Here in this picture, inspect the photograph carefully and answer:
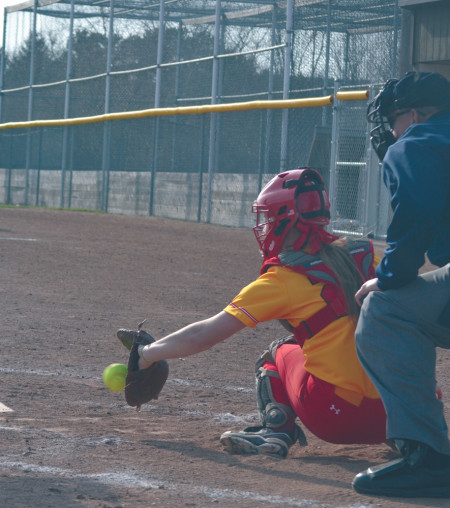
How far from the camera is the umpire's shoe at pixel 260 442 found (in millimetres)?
3750

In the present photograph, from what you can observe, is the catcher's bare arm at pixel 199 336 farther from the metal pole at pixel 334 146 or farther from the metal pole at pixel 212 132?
the metal pole at pixel 212 132

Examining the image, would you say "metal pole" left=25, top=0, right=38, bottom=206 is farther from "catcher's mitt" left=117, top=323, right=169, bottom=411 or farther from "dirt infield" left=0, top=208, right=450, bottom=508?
"catcher's mitt" left=117, top=323, right=169, bottom=411

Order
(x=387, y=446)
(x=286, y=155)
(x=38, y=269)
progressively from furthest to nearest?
(x=286, y=155)
(x=38, y=269)
(x=387, y=446)

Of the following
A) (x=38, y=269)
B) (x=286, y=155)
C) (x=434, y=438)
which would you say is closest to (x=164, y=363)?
(x=434, y=438)

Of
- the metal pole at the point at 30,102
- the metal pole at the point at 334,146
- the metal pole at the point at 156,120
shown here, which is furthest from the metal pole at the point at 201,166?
the metal pole at the point at 30,102

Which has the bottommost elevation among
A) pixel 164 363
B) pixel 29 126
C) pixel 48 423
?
pixel 48 423

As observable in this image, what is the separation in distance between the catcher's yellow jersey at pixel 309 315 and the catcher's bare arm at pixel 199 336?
0.05 m

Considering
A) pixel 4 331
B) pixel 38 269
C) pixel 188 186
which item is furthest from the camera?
pixel 188 186

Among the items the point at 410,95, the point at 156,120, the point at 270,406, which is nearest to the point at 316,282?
the point at 270,406

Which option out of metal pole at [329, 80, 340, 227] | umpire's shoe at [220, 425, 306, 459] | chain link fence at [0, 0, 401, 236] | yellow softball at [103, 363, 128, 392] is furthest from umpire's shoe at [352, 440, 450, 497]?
metal pole at [329, 80, 340, 227]

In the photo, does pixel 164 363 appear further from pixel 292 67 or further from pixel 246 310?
pixel 292 67

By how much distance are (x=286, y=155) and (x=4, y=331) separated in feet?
36.9

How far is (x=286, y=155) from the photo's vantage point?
1722cm

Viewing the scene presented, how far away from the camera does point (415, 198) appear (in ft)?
10.1
